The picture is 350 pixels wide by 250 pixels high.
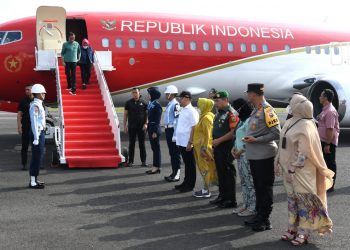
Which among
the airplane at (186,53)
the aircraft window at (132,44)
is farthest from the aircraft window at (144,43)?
the aircraft window at (132,44)

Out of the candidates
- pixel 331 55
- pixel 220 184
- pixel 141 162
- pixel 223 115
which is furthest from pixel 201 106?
pixel 331 55

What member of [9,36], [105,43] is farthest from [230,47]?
[9,36]

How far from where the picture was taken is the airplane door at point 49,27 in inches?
587

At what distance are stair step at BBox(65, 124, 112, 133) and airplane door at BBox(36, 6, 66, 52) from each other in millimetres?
3642

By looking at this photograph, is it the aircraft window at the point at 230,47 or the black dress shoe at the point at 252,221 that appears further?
the aircraft window at the point at 230,47

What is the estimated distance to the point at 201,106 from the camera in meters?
8.35

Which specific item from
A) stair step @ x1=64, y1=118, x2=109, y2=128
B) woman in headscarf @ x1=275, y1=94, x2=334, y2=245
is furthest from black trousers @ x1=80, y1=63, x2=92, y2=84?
woman in headscarf @ x1=275, y1=94, x2=334, y2=245

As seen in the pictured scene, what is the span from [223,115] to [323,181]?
7.21 ft

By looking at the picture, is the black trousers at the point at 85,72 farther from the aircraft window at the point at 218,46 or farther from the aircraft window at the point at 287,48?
the aircraft window at the point at 287,48

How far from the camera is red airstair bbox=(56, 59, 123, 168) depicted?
36.8ft

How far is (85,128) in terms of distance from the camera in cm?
1221

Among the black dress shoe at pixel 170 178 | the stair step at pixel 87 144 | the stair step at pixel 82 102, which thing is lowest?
the black dress shoe at pixel 170 178

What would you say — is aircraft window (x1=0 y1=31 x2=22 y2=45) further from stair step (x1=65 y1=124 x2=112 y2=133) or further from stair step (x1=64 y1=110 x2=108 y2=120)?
stair step (x1=65 y1=124 x2=112 y2=133)

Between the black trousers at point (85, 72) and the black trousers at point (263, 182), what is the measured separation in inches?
336
